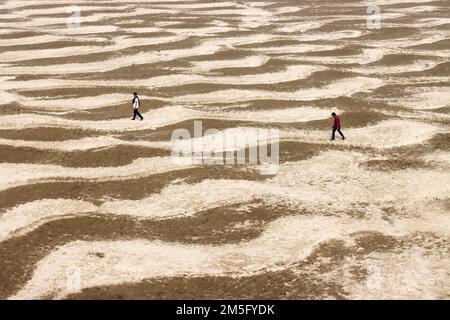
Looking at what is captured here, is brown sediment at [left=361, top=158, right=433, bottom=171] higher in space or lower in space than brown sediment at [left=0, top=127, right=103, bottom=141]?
lower

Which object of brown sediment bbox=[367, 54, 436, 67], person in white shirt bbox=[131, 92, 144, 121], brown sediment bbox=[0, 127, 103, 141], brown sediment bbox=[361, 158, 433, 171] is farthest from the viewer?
brown sediment bbox=[367, 54, 436, 67]

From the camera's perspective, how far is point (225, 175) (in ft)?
114

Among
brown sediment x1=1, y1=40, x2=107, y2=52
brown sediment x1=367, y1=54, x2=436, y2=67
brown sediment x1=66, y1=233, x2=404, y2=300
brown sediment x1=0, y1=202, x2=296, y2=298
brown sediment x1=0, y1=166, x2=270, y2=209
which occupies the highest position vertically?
brown sediment x1=1, y1=40, x2=107, y2=52

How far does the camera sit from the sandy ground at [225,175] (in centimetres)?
2356

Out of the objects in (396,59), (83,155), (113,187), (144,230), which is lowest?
(144,230)

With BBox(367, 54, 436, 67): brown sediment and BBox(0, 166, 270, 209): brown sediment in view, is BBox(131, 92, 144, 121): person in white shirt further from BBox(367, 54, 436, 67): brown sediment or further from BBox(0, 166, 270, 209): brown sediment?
BBox(367, 54, 436, 67): brown sediment

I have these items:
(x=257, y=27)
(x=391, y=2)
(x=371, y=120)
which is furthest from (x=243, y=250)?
(x=391, y=2)

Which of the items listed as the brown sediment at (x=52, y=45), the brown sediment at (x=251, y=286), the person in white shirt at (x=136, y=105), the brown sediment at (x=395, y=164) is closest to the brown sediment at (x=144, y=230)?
the brown sediment at (x=251, y=286)

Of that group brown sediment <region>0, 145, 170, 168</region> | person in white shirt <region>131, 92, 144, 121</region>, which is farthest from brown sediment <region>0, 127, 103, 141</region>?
person in white shirt <region>131, 92, 144, 121</region>

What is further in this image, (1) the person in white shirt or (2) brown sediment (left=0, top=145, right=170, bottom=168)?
(1) the person in white shirt

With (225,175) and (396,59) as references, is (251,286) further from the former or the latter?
(396,59)

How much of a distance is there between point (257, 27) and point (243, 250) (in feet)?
236

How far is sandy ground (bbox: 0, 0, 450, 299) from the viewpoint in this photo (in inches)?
928

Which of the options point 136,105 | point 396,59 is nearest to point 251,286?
point 136,105
